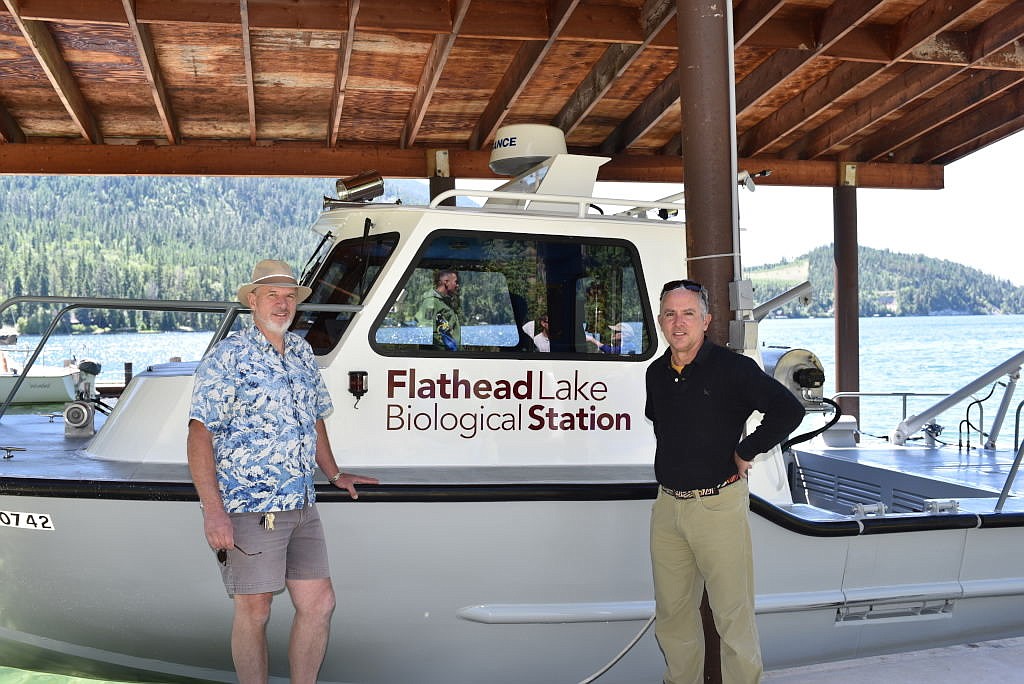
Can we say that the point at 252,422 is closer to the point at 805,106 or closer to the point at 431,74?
the point at 431,74

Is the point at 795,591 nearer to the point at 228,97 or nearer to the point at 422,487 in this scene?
the point at 422,487

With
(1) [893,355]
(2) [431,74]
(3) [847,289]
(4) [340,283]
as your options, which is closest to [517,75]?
(2) [431,74]

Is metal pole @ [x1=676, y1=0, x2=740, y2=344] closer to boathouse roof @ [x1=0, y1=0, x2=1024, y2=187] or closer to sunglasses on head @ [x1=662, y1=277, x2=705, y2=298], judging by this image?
sunglasses on head @ [x1=662, y1=277, x2=705, y2=298]

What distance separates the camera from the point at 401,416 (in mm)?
3688

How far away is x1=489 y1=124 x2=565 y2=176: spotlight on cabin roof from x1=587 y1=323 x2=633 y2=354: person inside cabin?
36.8 inches

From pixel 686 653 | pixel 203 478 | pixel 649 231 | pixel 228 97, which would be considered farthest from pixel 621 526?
pixel 228 97

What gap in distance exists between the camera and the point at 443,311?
3.79 m

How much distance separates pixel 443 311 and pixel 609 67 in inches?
179

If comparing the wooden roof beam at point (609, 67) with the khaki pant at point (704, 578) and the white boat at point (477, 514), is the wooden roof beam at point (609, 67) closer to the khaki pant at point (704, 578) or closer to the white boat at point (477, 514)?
the white boat at point (477, 514)

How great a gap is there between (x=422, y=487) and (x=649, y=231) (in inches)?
57.9

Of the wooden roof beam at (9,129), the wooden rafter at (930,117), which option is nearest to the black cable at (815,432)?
the wooden rafter at (930,117)

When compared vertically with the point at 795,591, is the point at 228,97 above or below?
above

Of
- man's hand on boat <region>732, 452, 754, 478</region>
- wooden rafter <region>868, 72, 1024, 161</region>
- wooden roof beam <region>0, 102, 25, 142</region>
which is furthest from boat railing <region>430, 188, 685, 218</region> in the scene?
wooden roof beam <region>0, 102, 25, 142</region>

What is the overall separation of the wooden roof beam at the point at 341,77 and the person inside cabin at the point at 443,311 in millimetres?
3229
